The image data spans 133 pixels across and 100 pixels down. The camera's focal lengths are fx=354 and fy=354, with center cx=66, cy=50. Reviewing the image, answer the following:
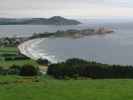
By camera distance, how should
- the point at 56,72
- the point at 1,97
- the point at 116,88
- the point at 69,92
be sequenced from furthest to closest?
the point at 56,72 → the point at 116,88 → the point at 69,92 → the point at 1,97

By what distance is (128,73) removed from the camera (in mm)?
28391

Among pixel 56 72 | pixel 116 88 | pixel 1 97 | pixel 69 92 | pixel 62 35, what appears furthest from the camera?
pixel 62 35

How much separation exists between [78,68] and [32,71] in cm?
431

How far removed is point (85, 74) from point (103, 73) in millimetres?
1488

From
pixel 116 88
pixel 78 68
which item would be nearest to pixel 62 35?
pixel 78 68

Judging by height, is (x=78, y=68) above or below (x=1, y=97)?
below

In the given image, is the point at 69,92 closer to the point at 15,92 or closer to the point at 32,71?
the point at 15,92

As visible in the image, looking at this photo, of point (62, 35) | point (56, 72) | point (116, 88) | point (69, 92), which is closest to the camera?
point (69, 92)

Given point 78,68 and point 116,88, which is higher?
point 116,88

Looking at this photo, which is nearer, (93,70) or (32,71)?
(32,71)

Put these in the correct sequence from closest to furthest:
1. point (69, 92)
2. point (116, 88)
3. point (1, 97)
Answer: point (1, 97) → point (69, 92) → point (116, 88)

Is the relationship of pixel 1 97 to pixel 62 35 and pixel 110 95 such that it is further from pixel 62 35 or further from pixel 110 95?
pixel 62 35

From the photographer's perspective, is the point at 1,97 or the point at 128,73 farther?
the point at 128,73

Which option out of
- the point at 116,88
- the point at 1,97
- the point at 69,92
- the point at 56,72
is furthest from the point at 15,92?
the point at 56,72
